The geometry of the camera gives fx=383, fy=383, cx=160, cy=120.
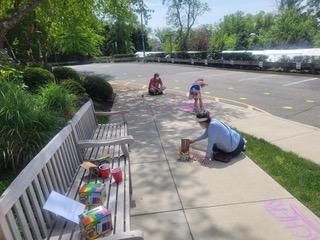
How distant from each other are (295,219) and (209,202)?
1.10 meters

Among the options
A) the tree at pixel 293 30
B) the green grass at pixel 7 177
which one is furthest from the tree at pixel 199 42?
the green grass at pixel 7 177

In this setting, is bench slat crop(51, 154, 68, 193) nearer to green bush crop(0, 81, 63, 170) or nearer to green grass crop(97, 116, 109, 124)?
green bush crop(0, 81, 63, 170)

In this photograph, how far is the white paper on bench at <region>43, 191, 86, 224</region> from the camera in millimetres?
3480

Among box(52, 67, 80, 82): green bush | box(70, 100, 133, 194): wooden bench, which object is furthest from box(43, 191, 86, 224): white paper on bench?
box(52, 67, 80, 82): green bush

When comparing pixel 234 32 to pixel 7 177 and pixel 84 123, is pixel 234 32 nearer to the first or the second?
pixel 84 123

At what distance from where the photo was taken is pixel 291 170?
6102mm

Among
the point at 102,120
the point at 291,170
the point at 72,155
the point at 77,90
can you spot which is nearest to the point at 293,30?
the point at 77,90

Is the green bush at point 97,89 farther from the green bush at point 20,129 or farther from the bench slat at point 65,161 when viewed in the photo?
the bench slat at point 65,161

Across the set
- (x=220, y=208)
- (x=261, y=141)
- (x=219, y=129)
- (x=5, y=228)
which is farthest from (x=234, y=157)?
(x=5, y=228)

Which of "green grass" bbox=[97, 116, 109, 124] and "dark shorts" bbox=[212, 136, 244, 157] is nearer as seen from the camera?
"dark shorts" bbox=[212, 136, 244, 157]

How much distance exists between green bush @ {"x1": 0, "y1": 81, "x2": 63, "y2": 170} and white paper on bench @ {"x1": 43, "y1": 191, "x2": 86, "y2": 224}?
2576 millimetres

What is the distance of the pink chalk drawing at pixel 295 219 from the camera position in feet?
13.6

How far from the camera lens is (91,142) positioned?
5.39 m

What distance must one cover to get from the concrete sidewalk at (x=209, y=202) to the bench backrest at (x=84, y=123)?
0.95m
